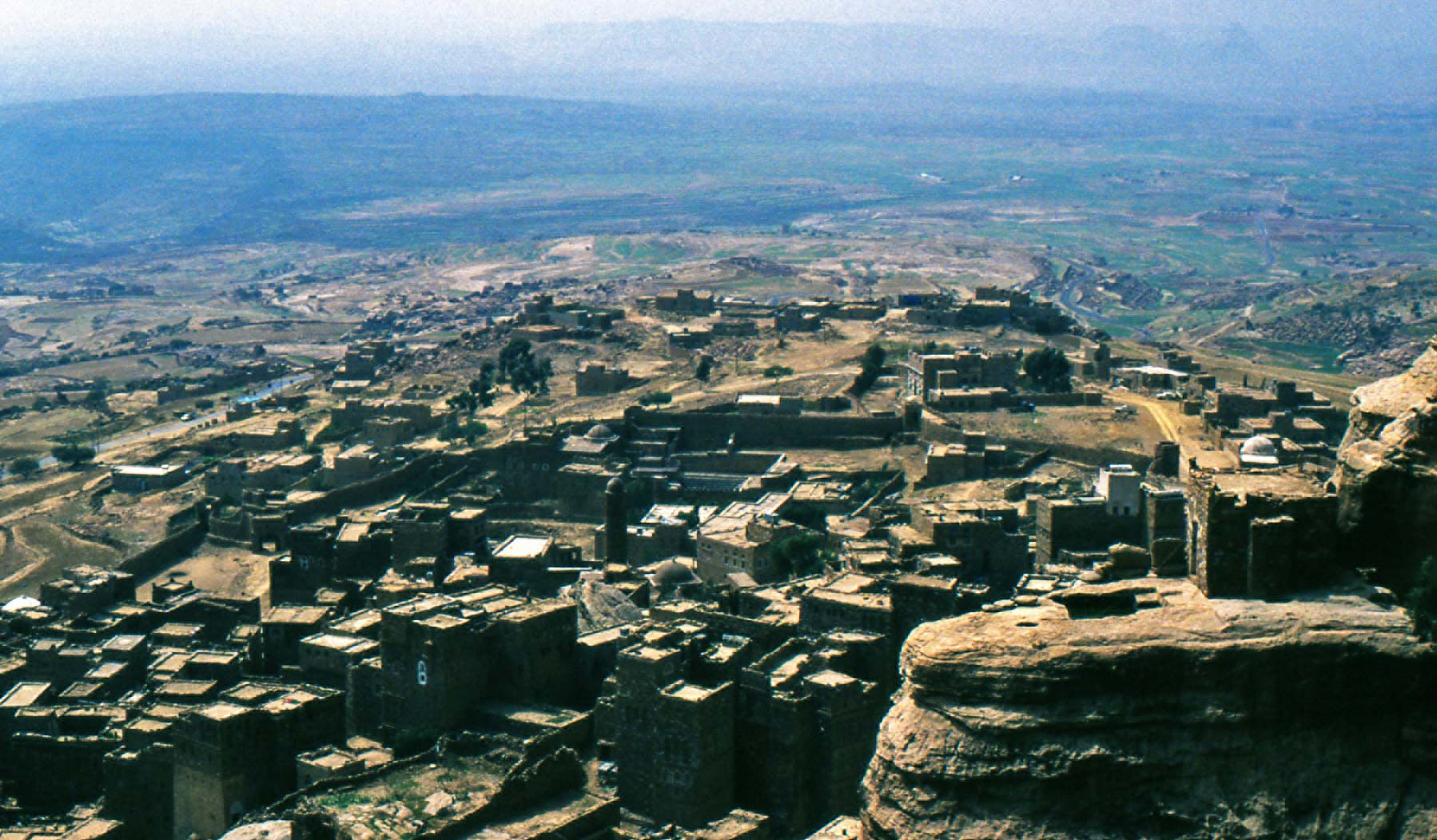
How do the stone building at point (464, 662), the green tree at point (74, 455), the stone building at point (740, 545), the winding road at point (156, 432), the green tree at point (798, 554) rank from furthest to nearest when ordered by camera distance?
the winding road at point (156, 432), the green tree at point (74, 455), the stone building at point (740, 545), the green tree at point (798, 554), the stone building at point (464, 662)

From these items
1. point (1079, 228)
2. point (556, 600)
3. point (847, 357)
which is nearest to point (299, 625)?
point (556, 600)

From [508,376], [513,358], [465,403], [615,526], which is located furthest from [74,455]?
[615,526]

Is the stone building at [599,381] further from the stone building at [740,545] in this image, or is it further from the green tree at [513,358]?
the stone building at [740,545]

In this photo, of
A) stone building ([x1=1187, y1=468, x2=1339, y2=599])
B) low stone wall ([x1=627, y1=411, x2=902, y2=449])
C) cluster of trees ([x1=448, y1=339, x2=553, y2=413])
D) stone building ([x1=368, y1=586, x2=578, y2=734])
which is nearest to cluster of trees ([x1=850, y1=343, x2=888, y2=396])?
low stone wall ([x1=627, y1=411, x2=902, y2=449])

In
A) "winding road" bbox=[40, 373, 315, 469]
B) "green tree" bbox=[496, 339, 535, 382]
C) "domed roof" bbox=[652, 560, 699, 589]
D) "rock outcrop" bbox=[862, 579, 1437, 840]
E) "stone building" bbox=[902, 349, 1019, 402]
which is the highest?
"rock outcrop" bbox=[862, 579, 1437, 840]

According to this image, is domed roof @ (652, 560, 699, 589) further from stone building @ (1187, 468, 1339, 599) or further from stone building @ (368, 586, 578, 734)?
stone building @ (1187, 468, 1339, 599)

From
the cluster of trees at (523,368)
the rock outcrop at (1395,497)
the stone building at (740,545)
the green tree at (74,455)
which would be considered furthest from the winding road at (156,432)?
the rock outcrop at (1395,497)
